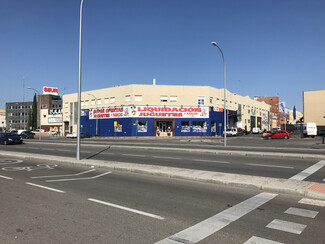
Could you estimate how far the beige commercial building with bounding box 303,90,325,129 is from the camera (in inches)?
2277

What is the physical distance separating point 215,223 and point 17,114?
116 metres

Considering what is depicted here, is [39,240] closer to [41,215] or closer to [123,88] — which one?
[41,215]

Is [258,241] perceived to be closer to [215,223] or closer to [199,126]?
[215,223]

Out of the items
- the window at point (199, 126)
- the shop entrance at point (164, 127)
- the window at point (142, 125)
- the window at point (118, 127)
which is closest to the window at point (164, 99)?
the shop entrance at point (164, 127)

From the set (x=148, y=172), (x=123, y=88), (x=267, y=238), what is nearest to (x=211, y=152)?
(x=148, y=172)

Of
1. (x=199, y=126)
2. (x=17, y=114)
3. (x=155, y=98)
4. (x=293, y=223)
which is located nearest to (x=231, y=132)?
(x=199, y=126)

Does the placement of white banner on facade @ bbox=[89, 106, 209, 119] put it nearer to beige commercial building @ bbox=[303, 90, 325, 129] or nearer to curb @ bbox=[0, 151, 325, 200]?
beige commercial building @ bbox=[303, 90, 325, 129]

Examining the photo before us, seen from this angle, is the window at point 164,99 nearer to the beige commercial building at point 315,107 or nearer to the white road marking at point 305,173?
the beige commercial building at point 315,107

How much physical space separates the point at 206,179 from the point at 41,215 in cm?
487

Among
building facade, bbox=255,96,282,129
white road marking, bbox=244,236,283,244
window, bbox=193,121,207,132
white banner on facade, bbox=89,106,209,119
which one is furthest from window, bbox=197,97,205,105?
building facade, bbox=255,96,282,129

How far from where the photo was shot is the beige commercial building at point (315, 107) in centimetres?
5784

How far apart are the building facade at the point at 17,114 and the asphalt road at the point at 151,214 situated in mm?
107149

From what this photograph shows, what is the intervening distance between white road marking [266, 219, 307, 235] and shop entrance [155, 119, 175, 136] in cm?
4279

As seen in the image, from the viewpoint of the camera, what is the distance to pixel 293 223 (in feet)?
14.2
